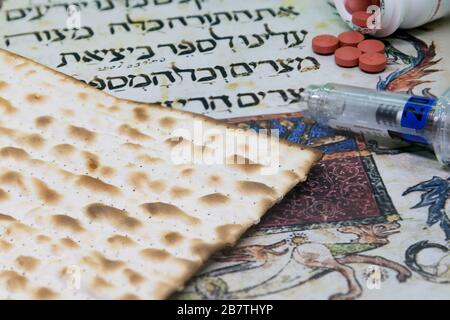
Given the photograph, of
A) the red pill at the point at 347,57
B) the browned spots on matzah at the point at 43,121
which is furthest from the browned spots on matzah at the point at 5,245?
the red pill at the point at 347,57

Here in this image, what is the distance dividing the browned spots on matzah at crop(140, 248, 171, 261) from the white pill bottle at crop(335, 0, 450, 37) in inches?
22.6

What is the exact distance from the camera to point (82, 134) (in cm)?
106

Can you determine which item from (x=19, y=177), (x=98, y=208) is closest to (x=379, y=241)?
(x=98, y=208)

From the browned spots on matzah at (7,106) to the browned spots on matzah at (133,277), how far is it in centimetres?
36

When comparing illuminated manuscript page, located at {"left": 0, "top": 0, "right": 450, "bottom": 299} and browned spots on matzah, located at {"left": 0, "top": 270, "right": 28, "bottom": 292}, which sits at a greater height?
browned spots on matzah, located at {"left": 0, "top": 270, "right": 28, "bottom": 292}

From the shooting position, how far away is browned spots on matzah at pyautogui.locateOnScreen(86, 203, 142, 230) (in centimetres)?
92

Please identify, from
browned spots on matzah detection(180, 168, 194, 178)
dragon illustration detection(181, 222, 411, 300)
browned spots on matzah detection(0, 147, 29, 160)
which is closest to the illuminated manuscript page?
dragon illustration detection(181, 222, 411, 300)

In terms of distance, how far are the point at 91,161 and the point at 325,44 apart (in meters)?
0.45

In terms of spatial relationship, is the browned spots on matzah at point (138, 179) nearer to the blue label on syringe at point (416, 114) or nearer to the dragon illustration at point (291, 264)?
the dragon illustration at point (291, 264)

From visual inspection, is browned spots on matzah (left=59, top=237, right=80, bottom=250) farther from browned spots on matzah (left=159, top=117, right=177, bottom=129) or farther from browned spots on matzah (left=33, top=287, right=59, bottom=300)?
browned spots on matzah (left=159, top=117, right=177, bottom=129)

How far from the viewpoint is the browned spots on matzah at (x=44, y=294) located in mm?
841

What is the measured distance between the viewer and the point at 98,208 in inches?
37.0

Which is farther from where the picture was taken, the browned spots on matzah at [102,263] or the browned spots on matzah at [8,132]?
the browned spots on matzah at [8,132]
